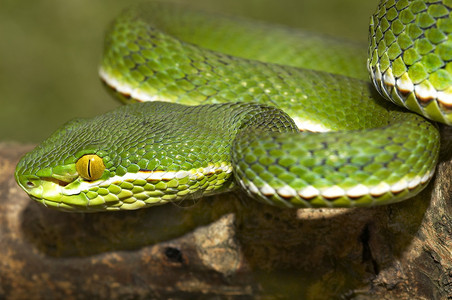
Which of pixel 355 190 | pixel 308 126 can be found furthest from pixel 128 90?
pixel 355 190

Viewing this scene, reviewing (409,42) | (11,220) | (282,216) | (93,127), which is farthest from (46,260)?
(409,42)

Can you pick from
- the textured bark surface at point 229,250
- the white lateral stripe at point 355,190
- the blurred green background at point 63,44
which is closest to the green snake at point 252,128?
the white lateral stripe at point 355,190

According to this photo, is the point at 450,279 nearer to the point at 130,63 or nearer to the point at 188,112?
the point at 188,112

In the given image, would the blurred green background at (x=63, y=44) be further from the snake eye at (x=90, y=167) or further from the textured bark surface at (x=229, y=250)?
the snake eye at (x=90, y=167)

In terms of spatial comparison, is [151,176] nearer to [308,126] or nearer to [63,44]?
[308,126]

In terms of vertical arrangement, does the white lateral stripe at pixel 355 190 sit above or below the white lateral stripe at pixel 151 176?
above

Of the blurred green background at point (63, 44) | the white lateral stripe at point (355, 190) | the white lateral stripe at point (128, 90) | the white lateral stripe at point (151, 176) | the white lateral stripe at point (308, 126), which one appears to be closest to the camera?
the white lateral stripe at point (355, 190)
